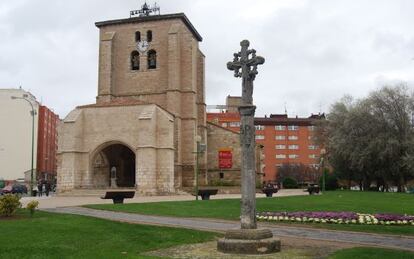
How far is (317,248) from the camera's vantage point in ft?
35.2

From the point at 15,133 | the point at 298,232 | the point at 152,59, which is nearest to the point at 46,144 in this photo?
the point at 15,133

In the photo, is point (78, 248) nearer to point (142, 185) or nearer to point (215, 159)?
point (142, 185)

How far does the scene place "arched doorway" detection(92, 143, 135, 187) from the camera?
43.5 meters

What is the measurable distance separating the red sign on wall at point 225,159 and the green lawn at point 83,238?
35.7 m

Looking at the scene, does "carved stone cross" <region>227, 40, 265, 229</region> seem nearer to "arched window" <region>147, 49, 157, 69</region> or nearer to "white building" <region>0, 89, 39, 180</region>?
"arched window" <region>147, 49, 157, 69</region>

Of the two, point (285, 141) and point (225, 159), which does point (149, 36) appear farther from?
point (285, 141)

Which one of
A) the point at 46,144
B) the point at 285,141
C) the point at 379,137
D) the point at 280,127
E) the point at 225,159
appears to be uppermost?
the point at 280,127

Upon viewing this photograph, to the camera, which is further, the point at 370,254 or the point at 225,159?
the point at 225,159

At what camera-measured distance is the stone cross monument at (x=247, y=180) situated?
32.5ft

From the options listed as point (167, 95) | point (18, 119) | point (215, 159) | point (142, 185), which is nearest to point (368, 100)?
point (215, 159)

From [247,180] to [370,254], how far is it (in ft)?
9.13

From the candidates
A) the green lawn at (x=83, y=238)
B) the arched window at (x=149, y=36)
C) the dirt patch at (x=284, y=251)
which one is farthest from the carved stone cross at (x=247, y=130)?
the arched window at (x=149, y=36)

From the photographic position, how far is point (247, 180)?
34.8 ft

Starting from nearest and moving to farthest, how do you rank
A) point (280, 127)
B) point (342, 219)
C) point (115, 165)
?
point (342, 219) → point (115, 165) → point (280, 127)
